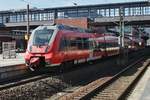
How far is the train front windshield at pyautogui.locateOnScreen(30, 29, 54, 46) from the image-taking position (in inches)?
890

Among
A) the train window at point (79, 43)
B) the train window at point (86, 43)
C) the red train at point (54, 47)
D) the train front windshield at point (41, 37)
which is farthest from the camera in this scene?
the train window at point (86, 43)

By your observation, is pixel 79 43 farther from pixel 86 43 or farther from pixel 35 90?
pixel 35 90

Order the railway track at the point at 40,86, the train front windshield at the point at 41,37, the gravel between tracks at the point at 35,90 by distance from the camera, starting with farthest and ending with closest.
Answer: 1. the train front windshield at the point at 41,37
2. the railway track at the point at 40,86
3. the gravel between tracks at the point at 35,90

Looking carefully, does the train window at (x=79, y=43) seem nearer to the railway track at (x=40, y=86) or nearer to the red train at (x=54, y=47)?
the red train at (x=54, y=47)

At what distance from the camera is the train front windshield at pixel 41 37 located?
22609mm

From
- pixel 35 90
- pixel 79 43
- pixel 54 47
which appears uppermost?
pixel 79 43

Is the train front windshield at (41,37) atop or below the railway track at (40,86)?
atop

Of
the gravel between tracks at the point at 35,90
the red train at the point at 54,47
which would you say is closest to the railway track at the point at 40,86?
the gravel between tracks at the point at 35,90

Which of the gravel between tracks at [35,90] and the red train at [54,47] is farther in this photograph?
the red train at [54,47]

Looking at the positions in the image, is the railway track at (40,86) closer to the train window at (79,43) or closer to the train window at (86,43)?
the train window at (79,43)

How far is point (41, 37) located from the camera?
22922 mm

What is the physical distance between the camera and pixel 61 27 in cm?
2403

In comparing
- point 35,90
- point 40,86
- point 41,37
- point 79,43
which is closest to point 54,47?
point 41,37

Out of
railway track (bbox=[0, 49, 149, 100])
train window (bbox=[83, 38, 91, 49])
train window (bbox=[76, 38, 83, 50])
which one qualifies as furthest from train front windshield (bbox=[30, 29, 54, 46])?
train window (bbox=[83, 38, 91, 49])
